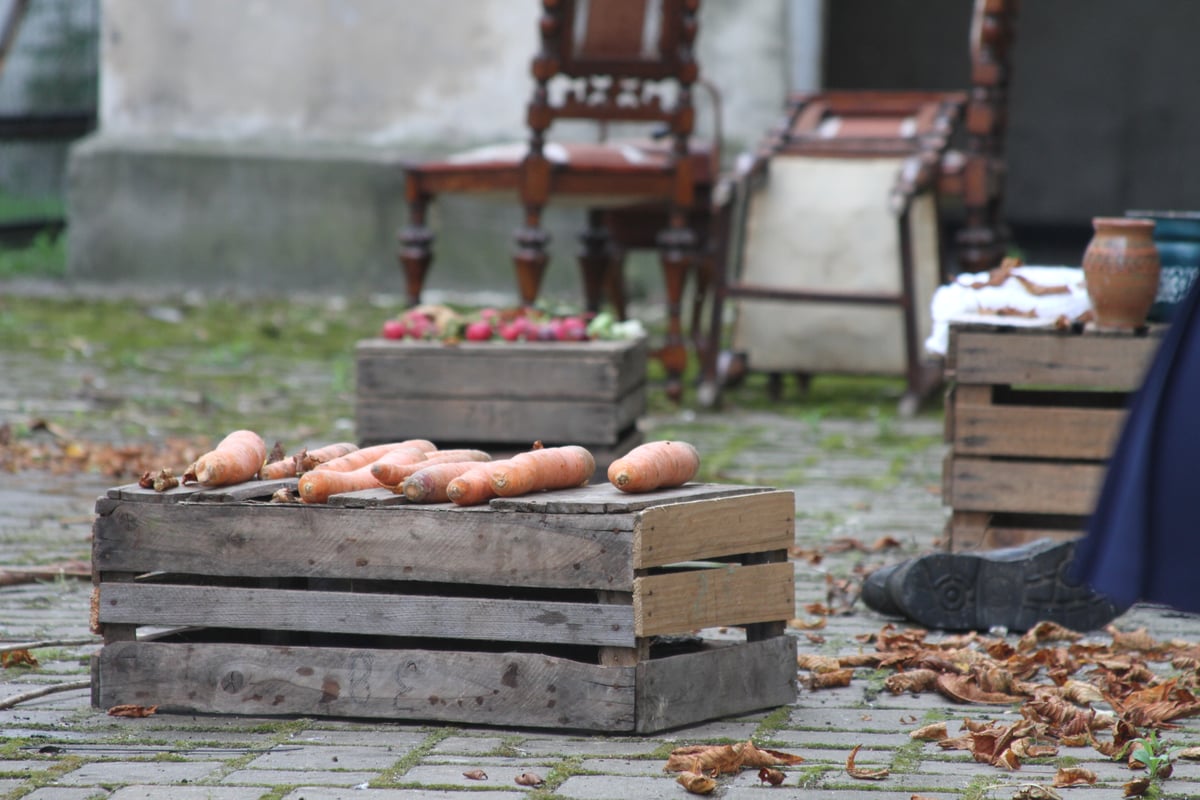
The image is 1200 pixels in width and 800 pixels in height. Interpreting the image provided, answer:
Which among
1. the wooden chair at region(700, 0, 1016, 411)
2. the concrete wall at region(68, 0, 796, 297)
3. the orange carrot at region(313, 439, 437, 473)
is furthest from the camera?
the concrete wall at region(68, 0, 796, 297)

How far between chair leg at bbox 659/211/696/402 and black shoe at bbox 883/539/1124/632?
381 cm

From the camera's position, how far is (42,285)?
1259 cm

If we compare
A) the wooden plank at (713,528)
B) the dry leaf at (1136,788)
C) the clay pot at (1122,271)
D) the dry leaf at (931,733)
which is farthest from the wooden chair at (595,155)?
the dry leaf at (1136,788)

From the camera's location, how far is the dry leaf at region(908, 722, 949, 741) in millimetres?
3090

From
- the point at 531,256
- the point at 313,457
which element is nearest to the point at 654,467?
the point at 313,457

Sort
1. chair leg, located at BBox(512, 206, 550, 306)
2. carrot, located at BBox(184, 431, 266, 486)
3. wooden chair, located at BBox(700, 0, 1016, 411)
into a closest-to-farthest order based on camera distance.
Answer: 1. carrot, located at BBox(184, 431, 266, 486)
2. chair leg, located at BBox(512, 206, 550, 306)
3. wooden chair, located at BBox(700, 0, 1016, 411)

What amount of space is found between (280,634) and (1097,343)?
91.7 inches

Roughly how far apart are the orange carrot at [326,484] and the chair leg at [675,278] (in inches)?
175

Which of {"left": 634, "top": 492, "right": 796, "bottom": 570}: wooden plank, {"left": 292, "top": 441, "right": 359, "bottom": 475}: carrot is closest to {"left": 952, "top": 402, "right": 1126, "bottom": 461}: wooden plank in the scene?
{"left": 634, "top": 492, "right": 796, "bottom": 570}: wooden plank

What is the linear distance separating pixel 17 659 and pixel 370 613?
0.90m

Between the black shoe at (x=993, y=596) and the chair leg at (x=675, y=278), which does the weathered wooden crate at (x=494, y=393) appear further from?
the chair leg at (x=675, y=278)

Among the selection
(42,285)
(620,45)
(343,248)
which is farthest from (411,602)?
(42,285)

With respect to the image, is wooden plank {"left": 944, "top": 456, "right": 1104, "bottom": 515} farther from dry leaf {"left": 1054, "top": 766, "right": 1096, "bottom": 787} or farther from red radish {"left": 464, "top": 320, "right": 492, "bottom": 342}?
dry leaf {"left": 1054, "top": 766, "right": 1096, "bottom": 787}

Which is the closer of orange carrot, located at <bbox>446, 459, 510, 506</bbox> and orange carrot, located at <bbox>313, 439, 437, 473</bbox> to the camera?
orange carrot, located at <bbox>446, 459, 510, 506</bbox>
